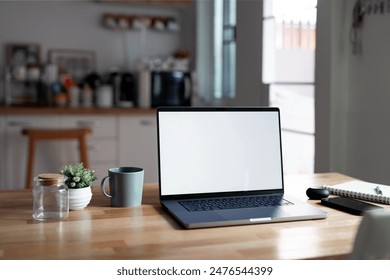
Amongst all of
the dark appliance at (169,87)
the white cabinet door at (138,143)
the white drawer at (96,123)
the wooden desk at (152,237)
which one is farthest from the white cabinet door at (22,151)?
the wooden desk at (152,237)

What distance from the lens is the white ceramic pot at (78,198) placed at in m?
1.32

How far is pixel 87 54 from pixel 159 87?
70cm

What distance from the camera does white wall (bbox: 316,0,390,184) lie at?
2.40 metres

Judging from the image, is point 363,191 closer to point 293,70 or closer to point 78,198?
point 78,198

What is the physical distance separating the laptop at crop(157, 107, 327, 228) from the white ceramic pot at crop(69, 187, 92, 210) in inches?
8.2

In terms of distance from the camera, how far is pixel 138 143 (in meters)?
3.97

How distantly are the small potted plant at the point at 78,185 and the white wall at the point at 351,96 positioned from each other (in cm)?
157

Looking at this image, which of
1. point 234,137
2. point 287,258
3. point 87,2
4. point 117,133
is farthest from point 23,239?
point 87,2

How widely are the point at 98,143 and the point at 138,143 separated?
314 millimetres

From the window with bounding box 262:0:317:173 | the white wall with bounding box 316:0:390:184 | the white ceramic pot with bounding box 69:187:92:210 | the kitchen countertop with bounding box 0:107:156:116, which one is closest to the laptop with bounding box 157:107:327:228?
the white ceramic pot with bounding box 69:187:92:210

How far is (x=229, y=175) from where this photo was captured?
1.48 meters

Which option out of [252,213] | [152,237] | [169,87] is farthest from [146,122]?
[152,237]

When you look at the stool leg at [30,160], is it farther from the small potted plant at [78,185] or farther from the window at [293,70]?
the small potted plant at [78,185]
